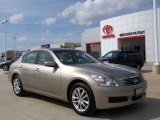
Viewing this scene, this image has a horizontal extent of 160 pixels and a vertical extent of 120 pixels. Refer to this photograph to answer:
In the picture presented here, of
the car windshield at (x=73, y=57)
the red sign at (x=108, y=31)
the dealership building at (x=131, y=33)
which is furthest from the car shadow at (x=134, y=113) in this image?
the red sign at (x=108, y=31)

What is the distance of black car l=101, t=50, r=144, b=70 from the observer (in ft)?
66.9

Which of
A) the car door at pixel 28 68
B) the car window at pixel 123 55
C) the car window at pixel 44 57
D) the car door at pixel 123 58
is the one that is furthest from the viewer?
the car window at pixel 123 55

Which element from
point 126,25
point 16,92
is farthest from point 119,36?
point 16,92

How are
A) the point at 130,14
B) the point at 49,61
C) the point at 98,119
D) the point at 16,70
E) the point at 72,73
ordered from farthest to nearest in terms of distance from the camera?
the point at 130,14 < the point at 16,70 < the point at 49,61 < the point at 72,73 < the point at 98,119

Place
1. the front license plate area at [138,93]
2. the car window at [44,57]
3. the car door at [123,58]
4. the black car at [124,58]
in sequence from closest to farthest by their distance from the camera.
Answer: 1. the front license plate area at [138,93]
2. the car window at [44,57]
3. the black car at [124,58]
4. the car door at [123,58]

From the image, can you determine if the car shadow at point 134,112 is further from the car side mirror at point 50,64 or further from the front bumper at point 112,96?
the car side mirror at point 50,64

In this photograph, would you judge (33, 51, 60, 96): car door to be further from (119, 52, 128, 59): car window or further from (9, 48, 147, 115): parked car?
(119, 52, 128, 59): car window

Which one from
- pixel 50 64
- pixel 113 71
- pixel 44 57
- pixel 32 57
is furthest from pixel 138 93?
pixel 32 57

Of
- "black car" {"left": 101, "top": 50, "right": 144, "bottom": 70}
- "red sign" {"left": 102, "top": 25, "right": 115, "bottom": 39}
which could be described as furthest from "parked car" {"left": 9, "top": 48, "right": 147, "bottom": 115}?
"red sign" {"left": 102, "top": 25, "right": 115, "bottom": 39}

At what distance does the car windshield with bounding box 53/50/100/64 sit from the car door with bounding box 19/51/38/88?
990 mm

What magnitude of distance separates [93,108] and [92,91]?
1.26ft

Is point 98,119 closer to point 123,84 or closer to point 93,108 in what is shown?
point 93,108

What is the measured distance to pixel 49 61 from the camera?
8.32 metres

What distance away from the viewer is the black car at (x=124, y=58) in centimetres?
2041
